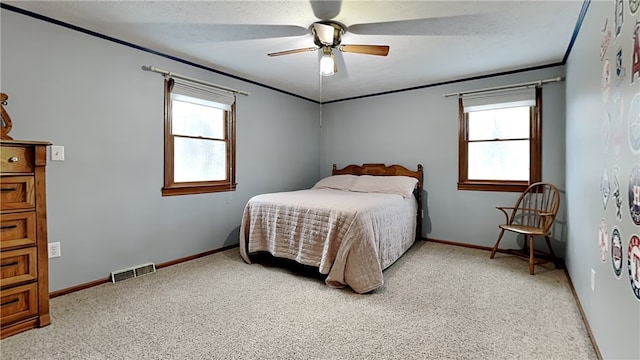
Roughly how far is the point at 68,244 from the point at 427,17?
338 cm

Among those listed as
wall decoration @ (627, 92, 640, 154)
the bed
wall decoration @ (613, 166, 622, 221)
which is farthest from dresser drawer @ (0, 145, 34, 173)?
wall decoration @ (613, 166, 622, 221)

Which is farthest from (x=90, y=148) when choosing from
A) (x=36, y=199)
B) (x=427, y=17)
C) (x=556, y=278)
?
(x=556, y=278)

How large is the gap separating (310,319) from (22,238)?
6.25 feet

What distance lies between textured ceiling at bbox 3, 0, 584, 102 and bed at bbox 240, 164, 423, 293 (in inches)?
58.9

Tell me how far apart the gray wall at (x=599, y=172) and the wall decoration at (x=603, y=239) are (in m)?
0.03

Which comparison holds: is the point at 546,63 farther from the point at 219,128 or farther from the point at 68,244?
the point at 68,244

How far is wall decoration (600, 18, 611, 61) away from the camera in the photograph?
5.02 ft

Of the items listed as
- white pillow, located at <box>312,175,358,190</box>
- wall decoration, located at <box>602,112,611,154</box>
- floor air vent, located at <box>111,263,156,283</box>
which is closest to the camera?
wall decoration, located at <box>602,112,611,154</box>

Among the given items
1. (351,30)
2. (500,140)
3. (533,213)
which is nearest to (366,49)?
(351,30)

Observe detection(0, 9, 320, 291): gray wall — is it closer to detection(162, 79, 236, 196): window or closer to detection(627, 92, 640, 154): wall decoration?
detection(162, 79, 236, 196): window

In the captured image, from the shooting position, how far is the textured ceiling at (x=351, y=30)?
Result: 7.04 ft

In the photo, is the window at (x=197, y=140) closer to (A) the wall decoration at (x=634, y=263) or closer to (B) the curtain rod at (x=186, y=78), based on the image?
(B) the curtain rod at (x=186, y=78)

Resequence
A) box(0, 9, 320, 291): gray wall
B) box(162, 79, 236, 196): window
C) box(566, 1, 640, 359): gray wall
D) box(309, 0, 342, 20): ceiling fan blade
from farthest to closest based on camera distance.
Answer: box(162, 79, 236, 196): window → box(0, 9, 320, 291): gray wall → box(309, 0, 342, 20): ceiling fan blade → box(566, 1, 640, 359): gray wall

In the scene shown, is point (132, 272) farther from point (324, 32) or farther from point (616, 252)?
point (616, 252)
